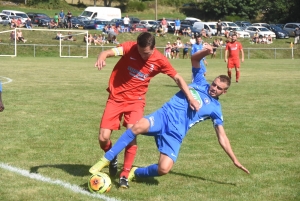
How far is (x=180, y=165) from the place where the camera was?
8.44 meters

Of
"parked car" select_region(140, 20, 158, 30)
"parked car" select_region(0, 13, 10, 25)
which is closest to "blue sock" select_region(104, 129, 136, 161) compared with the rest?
"parked car" select_region(0, 13, 10, 25)

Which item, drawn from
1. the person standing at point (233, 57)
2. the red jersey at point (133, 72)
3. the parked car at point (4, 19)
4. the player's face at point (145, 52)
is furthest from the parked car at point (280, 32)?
the player's face at point (145, 52)

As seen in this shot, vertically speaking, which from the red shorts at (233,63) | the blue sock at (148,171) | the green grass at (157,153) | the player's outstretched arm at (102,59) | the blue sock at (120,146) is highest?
the player's outstretched arm at (102,59)

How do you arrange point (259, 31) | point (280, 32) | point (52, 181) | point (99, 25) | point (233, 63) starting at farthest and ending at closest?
point (280, 32)
point (259, 31)
point (99, 25)
point (233, 63)
point (52, 181)

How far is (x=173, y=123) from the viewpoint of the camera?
22.7ft

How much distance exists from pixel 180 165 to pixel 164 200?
76.0 inches

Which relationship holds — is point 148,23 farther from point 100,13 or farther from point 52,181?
point 52,181

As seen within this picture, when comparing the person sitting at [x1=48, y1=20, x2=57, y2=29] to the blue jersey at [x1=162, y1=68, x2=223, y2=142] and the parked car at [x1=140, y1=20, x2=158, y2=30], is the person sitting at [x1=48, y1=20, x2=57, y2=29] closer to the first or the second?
the parked car at [x1=140, y1=20, x2=158, y2=30]

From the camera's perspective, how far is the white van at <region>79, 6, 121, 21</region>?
66000 mm

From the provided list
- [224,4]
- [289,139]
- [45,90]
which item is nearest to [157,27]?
[224,4]

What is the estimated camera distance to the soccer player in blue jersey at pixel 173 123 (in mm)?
6809

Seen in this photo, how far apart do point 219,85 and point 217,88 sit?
0.06 metres

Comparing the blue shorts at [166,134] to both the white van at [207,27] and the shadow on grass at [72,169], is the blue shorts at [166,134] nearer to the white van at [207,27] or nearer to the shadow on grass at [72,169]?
the shadow on grass at [72,169]

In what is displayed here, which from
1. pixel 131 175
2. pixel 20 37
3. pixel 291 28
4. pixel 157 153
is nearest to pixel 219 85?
pixel 131 175
